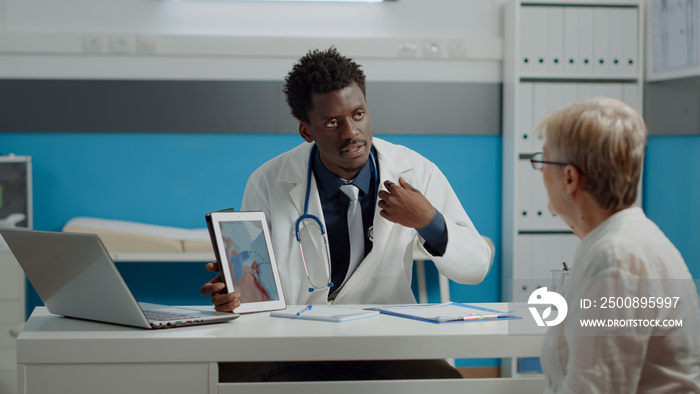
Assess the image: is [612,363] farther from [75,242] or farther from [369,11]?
[369,11]

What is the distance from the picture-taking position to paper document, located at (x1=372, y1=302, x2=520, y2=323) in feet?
4.49

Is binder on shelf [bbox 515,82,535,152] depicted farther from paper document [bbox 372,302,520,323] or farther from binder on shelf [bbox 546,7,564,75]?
→ paper document [bbox 372,302,520,323]

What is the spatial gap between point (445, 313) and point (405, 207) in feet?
0.87

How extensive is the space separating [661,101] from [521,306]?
80.2 inches

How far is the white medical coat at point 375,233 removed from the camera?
5.78ft

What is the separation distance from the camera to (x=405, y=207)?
61.3 inches

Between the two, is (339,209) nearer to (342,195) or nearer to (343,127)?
(342,195)

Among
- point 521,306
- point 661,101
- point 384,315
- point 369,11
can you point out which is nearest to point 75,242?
point 384,315

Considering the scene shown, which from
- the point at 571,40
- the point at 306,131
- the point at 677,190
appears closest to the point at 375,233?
the point at 306,131

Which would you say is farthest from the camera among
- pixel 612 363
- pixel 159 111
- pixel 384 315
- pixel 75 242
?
pixel 159 111

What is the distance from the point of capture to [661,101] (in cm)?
316

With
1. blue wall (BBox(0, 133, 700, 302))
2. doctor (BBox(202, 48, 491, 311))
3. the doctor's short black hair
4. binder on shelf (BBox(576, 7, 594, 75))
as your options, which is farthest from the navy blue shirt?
binder on shelf (BBox(576, 7, 594, 75))

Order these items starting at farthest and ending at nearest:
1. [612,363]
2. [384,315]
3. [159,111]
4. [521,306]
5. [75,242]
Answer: [159,111] < [521,306] < [384,315] < [75,242] < [612,363]

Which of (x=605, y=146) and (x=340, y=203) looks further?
(x=340, y=203)
